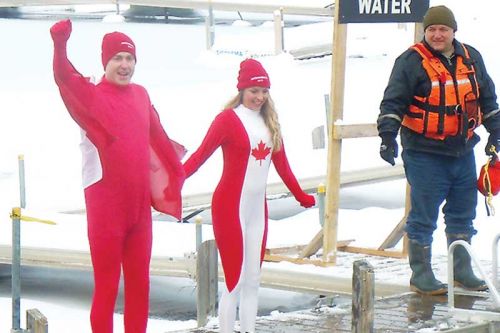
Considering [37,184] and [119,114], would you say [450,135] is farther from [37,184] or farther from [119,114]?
[37,184]

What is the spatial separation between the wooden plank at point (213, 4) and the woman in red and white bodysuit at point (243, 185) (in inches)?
692

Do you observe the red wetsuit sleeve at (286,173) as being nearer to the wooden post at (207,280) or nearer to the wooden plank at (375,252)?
the wooden post at (207,280)

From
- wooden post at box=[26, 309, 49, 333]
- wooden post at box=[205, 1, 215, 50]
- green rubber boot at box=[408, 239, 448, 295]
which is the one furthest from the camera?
wooden post at box=[205, 1, 215, 50]

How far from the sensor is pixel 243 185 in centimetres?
668

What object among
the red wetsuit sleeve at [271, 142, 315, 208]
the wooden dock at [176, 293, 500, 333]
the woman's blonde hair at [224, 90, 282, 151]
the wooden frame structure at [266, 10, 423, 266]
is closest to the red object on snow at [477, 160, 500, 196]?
the wooden dock at [176, 293, 500, 333]


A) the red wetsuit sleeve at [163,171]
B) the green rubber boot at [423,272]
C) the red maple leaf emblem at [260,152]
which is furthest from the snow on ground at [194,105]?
the red wetsuit sleeve at [163,171]

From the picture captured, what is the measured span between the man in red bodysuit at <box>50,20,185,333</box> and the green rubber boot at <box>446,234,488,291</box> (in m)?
2.42

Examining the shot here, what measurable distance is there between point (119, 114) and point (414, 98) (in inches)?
80.9

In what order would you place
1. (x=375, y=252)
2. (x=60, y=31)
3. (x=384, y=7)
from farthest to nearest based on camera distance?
(x=375, y=252) < (x=384, y=7) < (x=60, y=31)

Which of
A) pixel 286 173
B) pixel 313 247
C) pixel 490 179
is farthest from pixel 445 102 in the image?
pixel 313 247

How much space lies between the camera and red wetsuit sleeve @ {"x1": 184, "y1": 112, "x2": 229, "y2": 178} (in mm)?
6691

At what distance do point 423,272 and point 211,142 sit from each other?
186 cm

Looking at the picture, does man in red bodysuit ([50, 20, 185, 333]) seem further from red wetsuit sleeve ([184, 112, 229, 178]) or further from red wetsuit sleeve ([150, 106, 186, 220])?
red wetsuit sleeve ([184, 112, 229, 178])

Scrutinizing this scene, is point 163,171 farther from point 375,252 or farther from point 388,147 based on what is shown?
point 375,252
